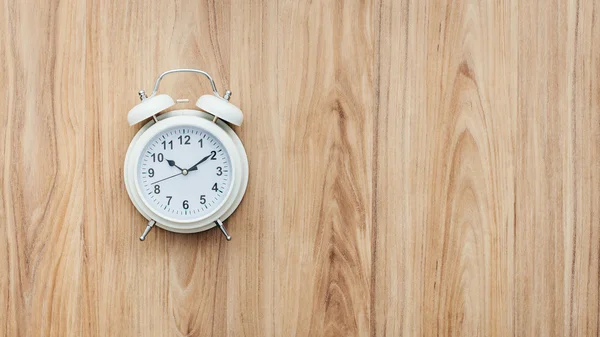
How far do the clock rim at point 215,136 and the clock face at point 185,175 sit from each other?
12 millimetres

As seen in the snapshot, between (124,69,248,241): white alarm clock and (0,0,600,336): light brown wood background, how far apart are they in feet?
0.19

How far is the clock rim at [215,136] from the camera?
1.42 m

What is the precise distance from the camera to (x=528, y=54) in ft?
5.03

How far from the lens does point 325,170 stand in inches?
59.1

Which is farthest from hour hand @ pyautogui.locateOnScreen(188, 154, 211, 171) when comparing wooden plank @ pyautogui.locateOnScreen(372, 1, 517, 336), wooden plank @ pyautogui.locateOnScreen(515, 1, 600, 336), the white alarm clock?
wooden plank @ pyautogui.locateOnScreen(515, 1, 600, 336)

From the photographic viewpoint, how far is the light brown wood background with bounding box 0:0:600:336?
1469mm

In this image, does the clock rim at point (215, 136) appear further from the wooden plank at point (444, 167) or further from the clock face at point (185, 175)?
the wooden plank at point (444, 167)

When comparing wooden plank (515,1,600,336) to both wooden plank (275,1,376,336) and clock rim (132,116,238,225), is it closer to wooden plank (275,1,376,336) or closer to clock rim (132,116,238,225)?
wooden plank (275,1,376,336)

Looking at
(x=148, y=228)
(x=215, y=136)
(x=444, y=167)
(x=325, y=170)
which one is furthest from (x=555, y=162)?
(x=148, y=228)

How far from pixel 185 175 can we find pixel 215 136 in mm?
108

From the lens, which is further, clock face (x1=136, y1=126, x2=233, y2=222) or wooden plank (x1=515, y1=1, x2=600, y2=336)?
wooden plank (x1=515, y1=1, x2=600, y2=336)

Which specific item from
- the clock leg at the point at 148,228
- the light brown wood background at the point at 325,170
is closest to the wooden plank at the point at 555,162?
the light brown wood background at the point at 325,170

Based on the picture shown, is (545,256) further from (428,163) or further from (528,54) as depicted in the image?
(528,54)

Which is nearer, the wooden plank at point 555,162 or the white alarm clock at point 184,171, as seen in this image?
the white alarm clock at point 184,171
